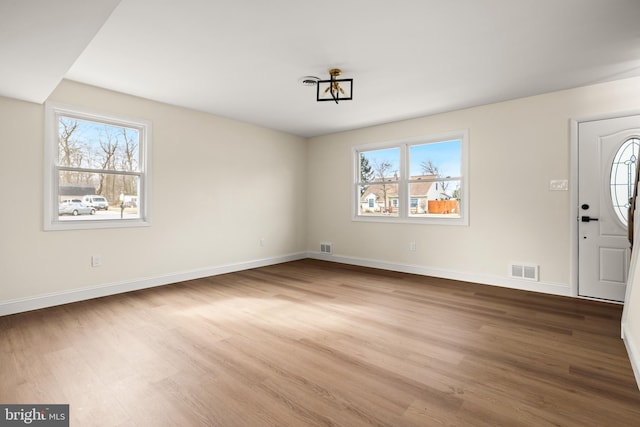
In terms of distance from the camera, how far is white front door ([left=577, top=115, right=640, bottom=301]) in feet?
11.6

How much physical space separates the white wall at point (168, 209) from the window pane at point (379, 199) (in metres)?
1.37

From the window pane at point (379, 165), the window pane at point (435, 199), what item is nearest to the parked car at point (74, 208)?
the window pane at point (379, 165)

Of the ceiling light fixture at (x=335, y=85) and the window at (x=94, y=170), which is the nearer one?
the ceiling light fixture at (x=335, y=85)

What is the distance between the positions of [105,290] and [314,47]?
3.70 meters

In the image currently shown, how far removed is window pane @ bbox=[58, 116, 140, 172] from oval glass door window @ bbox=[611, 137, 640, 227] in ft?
19.3

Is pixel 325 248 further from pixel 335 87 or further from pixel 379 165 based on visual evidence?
pixel 335 87

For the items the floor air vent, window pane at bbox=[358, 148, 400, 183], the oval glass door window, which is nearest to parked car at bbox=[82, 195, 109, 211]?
window pane at bbox=[358, 148, 400, 183]

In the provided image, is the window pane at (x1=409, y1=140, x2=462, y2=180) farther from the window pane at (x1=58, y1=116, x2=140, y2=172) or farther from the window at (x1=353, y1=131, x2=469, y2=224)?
the window pane at (x1=58, y1=116, x2=140, y2=172)

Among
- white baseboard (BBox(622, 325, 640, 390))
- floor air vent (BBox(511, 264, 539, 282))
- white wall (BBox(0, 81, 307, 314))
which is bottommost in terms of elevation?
white baseboard (BBox(622, 325, 640, 390))

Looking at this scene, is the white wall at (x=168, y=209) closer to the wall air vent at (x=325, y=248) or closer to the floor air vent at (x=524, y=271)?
the wall air vent at (x=325, y=248)

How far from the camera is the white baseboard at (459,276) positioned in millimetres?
3980

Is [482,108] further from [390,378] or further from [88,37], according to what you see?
[88,37]

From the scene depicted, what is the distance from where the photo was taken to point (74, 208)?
12.2 ft

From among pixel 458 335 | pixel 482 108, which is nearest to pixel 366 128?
pixel 482 108
